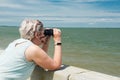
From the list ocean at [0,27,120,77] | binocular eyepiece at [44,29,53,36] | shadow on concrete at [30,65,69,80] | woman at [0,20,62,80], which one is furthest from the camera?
ocean at [0,27,120,77]

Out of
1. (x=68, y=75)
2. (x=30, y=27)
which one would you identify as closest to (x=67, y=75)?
(x=68, y=75)

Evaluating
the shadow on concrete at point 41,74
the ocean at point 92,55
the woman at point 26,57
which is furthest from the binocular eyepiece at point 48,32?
the ocean at point 92,55

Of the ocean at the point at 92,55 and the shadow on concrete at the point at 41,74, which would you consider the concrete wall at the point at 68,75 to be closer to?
the shadow on concrete at the point at 41,74

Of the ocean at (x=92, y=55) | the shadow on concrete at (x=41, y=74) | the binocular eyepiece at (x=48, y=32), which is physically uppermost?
the binocular eyepiece at (x=48, y=32)

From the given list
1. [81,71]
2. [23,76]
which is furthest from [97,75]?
[23,76]

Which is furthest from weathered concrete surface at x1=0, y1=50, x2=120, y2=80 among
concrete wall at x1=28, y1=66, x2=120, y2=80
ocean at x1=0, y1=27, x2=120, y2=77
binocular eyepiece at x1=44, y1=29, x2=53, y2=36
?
ocean at x1=0, y1=27, x2=120, y2=77

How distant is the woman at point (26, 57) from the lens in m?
3.32

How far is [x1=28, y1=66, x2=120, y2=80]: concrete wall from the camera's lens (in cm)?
321

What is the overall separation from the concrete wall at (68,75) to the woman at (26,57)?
94 millimetres

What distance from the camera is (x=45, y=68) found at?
3.40 meters

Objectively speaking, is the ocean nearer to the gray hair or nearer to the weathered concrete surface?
the weathered concrete surface

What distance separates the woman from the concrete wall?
0.31 feet

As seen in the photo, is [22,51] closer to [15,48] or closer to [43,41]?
[15,48]

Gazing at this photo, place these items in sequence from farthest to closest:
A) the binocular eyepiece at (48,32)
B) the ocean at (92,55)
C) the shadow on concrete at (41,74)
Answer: the ocean at (92,55), the binocular eyepiece at (48,32), the shadow on concrete at (41,74)
